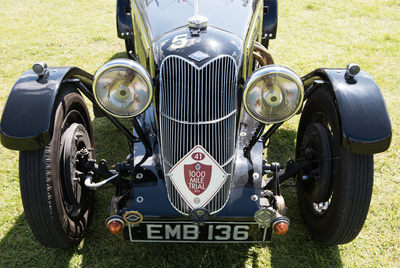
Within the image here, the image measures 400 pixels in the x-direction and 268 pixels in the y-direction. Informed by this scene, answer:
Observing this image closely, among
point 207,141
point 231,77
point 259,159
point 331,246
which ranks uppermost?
point 231,77

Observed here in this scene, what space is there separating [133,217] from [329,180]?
1.27 metres

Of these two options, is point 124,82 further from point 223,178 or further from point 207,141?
point 223,178

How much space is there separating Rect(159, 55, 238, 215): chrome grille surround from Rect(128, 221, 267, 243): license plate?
10 centimetres

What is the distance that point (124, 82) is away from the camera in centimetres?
204

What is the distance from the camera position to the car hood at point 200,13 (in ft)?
8.21

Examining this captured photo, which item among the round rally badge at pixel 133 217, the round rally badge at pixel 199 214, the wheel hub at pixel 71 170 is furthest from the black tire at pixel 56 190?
the round rally badge at pixel 199 214

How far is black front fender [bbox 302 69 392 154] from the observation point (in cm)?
204

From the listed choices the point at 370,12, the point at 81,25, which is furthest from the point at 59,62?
the point at 370,12

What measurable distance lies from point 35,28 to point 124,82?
497 centimetres

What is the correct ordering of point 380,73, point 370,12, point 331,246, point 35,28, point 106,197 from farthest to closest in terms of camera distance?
point 370,12, point 35,28, point 380,73, point 106,197, point 331,246

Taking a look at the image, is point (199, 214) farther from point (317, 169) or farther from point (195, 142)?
point (317, 169)

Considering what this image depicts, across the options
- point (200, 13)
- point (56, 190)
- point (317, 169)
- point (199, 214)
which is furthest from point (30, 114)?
point (317, 169)

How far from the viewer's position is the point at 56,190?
7.23ft

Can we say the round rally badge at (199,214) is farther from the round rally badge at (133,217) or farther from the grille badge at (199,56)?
the grille badge at (199,56)
